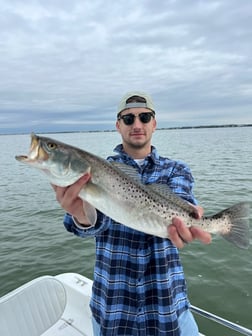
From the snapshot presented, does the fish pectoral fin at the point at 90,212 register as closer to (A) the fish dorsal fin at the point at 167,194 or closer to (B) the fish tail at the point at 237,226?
(A) the fish dorsal fin at the point at 167,194

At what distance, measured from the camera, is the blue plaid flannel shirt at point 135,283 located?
2.93m

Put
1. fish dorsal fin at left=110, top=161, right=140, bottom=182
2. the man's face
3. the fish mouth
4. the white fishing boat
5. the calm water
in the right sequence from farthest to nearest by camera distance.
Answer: the calm water < the white fishing boat < the man's face < fish dorsal fin at left=110, top=161, right=140, bottom=182 < the fish mouth

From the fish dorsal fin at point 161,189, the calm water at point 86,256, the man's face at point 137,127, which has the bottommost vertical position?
the calm water at point 86,256

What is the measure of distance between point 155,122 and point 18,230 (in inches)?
380

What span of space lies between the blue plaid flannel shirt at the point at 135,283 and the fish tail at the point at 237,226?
2.16 ft

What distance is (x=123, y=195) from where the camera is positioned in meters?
3.15

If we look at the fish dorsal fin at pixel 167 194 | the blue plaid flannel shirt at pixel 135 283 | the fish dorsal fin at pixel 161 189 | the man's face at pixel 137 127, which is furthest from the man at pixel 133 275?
the man's face at pixel 137 127

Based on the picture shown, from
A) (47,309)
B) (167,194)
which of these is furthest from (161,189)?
(47,309)

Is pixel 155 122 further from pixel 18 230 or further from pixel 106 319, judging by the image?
pixel 18 230

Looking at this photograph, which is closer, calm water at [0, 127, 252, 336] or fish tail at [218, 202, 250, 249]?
fish tail at [218, 202, 250, 249]

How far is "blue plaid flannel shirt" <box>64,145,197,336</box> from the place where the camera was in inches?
115

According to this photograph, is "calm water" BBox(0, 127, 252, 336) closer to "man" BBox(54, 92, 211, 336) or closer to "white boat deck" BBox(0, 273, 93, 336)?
"white boat deck" BBox(0, 273, 93, 336)

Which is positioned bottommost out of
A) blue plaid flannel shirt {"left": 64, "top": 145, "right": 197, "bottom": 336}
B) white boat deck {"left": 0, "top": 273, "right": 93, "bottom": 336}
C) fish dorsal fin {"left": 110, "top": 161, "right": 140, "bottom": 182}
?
white boat deck {"left": 0, "top": 273, "right": 93, "bottom": 336}

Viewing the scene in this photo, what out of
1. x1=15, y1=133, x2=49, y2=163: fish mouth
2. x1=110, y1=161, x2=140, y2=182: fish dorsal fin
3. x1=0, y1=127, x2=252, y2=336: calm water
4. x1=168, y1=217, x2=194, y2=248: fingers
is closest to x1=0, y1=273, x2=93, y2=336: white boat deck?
x1=0, y1=127, x2=252, y2=336: calm water
